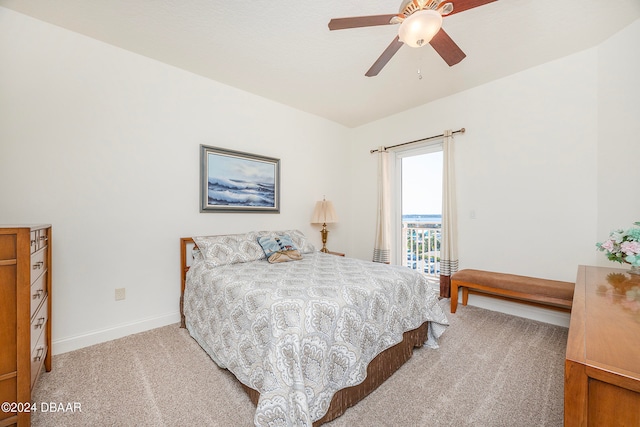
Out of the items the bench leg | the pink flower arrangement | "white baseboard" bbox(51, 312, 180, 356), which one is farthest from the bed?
the pink flower arrangement

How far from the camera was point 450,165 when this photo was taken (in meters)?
3.42

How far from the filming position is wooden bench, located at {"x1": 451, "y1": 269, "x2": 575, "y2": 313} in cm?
237

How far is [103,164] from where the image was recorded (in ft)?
7.77

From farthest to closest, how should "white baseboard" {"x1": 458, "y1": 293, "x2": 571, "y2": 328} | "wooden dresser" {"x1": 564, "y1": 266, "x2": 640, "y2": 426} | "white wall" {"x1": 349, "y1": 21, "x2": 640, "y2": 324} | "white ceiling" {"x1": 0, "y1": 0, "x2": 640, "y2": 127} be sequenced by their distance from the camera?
"white baseboard" {"x1": 458, "y1": 293, "x2": 571, "y2": 328} < "white wall" {"x1": 349, "y1": 21, "x2": 640, "y2": 324} < "white ceiling" {"x1": 0, "y1": 0, "x2": 640, "y2": 127} < "wooden dresser" {"x1": 564, "y1": 266, "x2": 640, "y2": 426}

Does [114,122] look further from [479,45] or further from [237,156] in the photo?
[479,45]

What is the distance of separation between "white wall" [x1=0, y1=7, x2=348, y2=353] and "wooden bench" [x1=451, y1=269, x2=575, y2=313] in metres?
2.92

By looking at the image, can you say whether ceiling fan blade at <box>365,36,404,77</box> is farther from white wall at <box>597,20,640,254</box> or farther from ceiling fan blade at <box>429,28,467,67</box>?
white wall at <box>597,20,640,254</box>

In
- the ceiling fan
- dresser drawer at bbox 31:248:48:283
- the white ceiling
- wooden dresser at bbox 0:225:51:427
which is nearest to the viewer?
wooden dresser at bbox 0:225:51:427

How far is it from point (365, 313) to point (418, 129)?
3165 millimetres

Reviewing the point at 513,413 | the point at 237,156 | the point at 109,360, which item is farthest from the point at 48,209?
the point at 513,413

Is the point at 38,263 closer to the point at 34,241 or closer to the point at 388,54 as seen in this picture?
the point at 34,241

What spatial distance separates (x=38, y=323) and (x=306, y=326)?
1.64 m

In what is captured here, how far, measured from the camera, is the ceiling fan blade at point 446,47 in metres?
1.75

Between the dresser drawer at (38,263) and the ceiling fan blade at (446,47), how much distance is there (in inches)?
111
